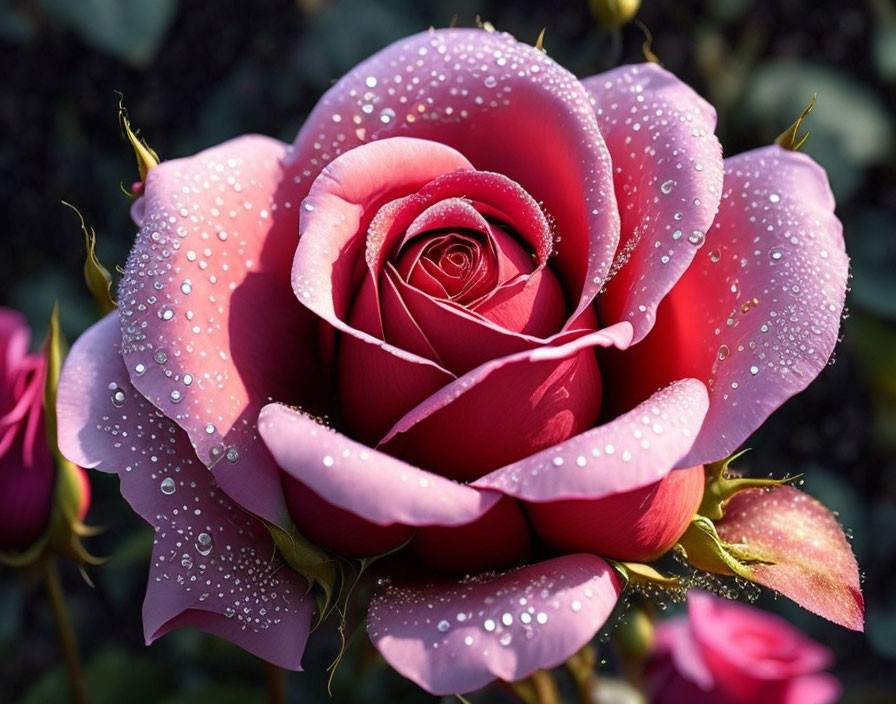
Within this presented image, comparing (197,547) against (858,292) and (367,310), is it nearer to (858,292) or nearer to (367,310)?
(367,310)

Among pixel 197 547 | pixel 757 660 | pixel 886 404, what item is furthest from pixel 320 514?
pixel 886 404

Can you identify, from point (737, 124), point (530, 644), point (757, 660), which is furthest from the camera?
point (737, 124)

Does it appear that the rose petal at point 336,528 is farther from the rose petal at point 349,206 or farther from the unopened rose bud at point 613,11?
the unopened rose bud at point 613,11

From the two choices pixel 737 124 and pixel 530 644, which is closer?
pixel 530 644

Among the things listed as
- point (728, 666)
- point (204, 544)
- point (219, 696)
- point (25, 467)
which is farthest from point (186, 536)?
point (728, 666)

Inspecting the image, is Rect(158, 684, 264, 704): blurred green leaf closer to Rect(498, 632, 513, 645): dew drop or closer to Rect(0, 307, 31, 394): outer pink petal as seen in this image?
Rect(0, 307, 31, 394): outer pink petal

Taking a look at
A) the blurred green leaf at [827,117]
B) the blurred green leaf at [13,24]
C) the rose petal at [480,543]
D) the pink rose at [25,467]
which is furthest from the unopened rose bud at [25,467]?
the blurred green leaf at [827,117]

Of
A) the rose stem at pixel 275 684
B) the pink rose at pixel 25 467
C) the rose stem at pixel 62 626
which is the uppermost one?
the pink rose at pixel 25 467
